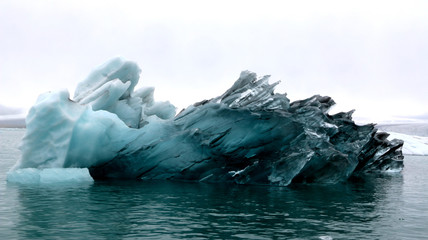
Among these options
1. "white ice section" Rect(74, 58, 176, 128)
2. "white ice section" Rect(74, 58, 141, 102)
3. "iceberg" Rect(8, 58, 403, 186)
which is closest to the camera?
"iceberg" Rect(8, 58, 403, 186)

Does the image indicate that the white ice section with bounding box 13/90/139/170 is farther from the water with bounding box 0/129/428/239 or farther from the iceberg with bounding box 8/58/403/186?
the water with bounding box 0/129/428/239

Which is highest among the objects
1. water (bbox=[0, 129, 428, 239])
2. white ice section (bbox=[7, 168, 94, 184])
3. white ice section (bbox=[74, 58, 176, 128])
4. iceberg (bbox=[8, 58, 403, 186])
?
white ice section (bbox=[74, 58, 176, 128])

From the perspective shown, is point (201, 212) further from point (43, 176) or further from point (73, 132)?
point (73, 132)

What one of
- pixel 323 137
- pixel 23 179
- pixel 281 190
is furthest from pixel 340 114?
pixel 23 179

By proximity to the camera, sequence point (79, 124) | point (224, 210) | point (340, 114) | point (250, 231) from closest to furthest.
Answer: point (250, 231), point (224, 210), point (79, 124), point (340, 114)

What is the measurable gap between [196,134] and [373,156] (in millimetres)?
23732

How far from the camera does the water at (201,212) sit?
15234 mm

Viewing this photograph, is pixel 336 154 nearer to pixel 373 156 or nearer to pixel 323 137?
pixel 323 137

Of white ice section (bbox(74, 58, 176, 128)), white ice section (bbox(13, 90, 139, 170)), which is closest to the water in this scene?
white ice section (bbox(13, 90, 139, 170))

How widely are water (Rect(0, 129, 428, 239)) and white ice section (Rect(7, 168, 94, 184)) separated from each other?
1.19 metres

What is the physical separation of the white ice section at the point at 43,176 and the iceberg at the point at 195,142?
522 millimetres

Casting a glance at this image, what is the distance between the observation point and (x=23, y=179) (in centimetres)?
2730

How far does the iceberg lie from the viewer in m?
28.3

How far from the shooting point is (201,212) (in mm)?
19109
